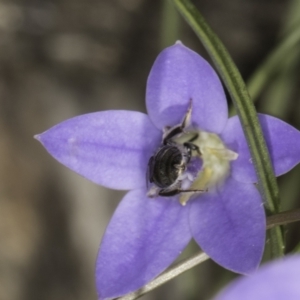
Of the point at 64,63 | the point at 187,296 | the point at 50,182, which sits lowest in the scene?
the point at 187,296

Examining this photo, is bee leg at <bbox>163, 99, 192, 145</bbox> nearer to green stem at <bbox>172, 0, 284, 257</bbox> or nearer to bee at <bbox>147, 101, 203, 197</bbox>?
bee at <bbox>147, 101, 203, 197</bbox>

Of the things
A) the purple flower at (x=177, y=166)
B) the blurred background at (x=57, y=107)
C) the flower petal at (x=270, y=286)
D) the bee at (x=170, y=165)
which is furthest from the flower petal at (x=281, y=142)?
the blurred background at (x=57, y=107)

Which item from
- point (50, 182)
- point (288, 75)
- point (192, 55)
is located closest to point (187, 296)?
point (50, 182)

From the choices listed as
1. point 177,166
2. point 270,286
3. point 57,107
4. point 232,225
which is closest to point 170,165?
point 177,166

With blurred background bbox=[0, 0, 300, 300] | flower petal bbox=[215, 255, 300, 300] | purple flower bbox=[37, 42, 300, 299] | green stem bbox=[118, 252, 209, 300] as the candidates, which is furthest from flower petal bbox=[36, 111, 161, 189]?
blurred background bbox=[0, 0, 300, 300]

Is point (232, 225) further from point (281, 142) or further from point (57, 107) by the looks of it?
point (57, 107)

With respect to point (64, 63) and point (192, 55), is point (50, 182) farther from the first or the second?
point (192, 55)
